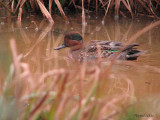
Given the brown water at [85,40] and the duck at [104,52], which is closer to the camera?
the brown water at [85,40]

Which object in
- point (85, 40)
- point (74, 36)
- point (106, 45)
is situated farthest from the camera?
point (85, 40)

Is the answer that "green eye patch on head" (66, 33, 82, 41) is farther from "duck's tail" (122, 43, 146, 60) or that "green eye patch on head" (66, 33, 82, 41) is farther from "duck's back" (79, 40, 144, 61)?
"duck's tail" (122, 43, 146, 60)

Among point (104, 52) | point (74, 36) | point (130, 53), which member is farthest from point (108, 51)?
point (74, 36)

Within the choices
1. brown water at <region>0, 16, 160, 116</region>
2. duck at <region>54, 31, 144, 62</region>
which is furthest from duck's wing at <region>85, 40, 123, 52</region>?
brown water at <region>0, 16, 160, 116</region>

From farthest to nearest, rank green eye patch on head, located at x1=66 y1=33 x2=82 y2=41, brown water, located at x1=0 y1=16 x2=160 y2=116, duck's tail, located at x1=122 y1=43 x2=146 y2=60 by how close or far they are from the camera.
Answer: green eye patch on head, located at x1=66 y1=33 x2=82 y2=41
duck's tail, located at x1=122 y1=43 x2=146 y2=60
brown water, located at x1=0 y1=16 x2=160 y2=116

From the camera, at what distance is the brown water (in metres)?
4.09

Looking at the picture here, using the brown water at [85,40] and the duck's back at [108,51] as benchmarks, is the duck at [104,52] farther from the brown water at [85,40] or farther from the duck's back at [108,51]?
the brown water at [85,40]

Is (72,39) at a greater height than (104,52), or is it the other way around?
(72,39)

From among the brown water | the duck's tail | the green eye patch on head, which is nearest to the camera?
the brown water

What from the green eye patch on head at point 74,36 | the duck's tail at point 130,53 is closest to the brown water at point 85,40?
the duck's tail at point 130,53

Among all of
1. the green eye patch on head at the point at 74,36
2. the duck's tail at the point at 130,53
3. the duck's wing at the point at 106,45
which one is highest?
the green eye patch on head at the point at 74,36

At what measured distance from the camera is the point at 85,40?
21.1ft

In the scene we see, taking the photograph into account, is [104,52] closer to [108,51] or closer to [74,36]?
[108,51]

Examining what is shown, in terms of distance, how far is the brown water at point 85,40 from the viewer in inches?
161
